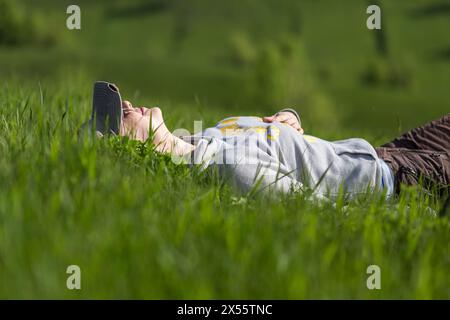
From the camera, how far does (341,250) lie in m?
2.16

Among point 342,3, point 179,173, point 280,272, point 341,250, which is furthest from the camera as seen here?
point 342,3

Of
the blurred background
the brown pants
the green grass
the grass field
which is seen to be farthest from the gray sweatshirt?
the blurred background

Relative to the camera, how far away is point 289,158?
11.8ft

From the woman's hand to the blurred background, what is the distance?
3261 centimetres

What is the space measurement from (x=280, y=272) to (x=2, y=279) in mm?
800

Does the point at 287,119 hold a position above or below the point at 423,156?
above

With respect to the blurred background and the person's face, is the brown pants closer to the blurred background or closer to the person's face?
the person's face

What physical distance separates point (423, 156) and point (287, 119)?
947mm

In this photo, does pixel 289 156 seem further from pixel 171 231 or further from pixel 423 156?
pixel 171 231

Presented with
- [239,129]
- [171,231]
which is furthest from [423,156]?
[171,231]

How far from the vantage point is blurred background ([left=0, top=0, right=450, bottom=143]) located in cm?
4228
